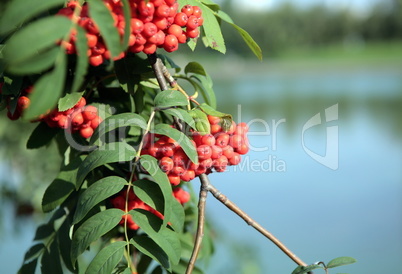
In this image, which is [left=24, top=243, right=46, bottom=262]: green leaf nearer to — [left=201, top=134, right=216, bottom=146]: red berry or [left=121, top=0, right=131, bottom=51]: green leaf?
[left=201, top=134, right=216, bottom=146]: red berry

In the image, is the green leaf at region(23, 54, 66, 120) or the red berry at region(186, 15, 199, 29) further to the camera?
the red berry at region(186, 15, 199, 29)

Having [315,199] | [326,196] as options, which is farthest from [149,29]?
[326,196]

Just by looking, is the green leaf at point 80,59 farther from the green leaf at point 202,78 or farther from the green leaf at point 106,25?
the green leaf at point 202,78

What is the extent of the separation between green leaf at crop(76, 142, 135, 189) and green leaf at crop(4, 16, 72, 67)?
255 mm

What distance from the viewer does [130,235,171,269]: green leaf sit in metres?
0.87

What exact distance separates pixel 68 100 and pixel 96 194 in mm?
171

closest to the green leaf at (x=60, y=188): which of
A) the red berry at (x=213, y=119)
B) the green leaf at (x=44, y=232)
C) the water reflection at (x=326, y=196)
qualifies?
the green leaf at (x=44, y=232)

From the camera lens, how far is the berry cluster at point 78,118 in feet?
2.95

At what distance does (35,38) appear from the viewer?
553 mm

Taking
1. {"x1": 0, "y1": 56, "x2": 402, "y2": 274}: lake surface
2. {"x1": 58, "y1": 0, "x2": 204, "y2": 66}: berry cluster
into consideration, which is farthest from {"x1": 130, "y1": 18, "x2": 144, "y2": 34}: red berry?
{"x1": 0, "y1": 56, "x2": 402, "y2": 274}: lake surface

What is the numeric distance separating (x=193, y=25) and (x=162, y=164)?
238 mm

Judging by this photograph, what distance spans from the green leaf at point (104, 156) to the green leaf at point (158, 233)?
0.11 metres

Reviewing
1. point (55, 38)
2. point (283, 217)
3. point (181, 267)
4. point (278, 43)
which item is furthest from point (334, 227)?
point (278, 43)

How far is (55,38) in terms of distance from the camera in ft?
1.90
